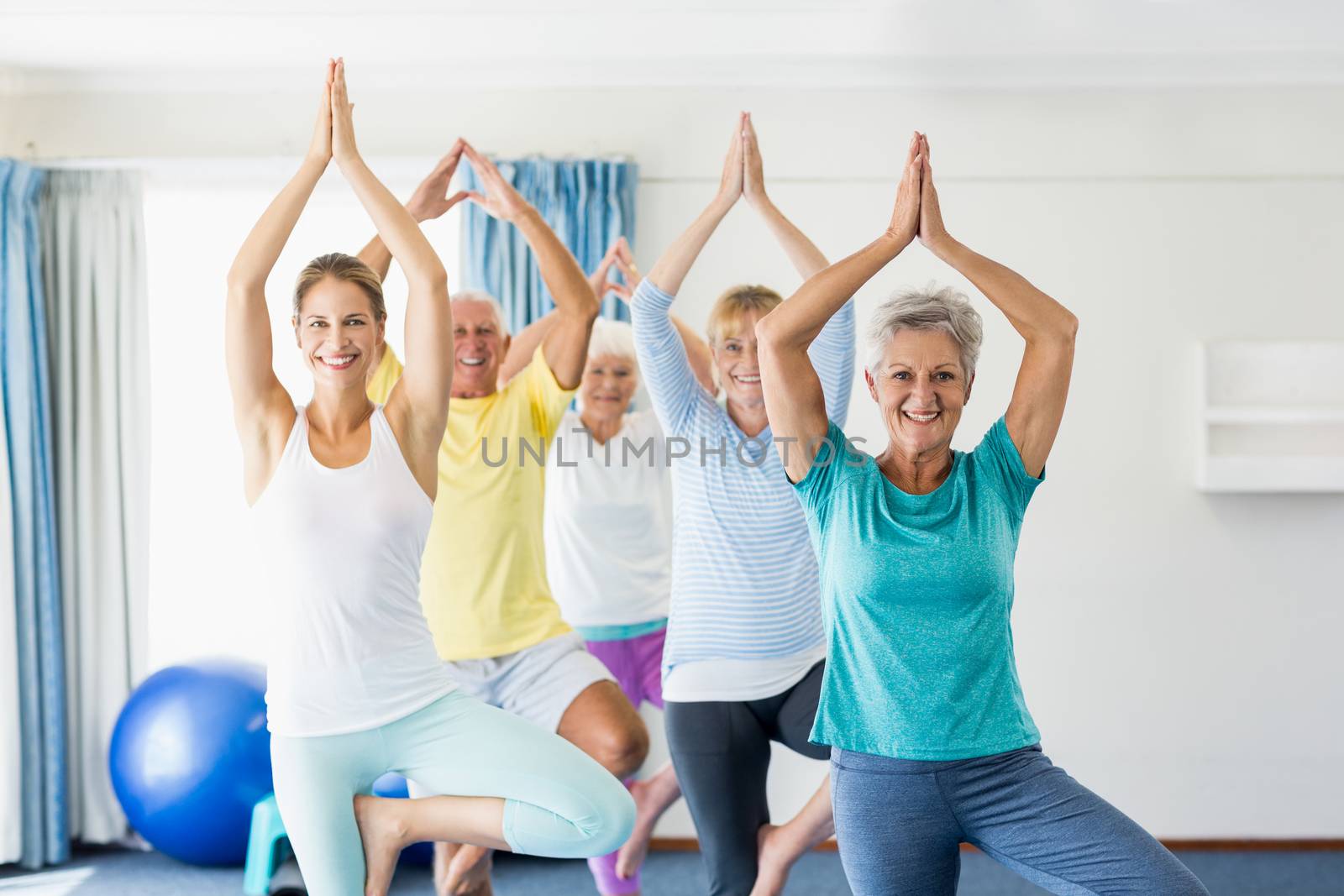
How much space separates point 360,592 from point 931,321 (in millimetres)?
1154

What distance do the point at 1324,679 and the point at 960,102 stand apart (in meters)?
2.60

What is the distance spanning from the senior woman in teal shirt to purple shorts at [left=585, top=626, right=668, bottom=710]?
62.7 inches

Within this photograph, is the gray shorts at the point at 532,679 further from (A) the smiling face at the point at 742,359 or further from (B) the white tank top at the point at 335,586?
(A) the smiling face at the point at 742,359

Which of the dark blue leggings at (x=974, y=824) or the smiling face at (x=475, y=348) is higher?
the smiling face at (x=475, y=348)

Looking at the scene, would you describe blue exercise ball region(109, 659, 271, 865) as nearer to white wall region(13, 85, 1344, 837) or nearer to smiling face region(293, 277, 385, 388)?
white wall region(13, 85, 1344, 837)

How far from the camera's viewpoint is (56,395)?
464 cm

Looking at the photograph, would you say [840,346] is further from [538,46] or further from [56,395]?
[56,395]

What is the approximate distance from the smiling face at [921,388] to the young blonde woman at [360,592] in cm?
84

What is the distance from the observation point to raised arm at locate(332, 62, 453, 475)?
2295 mm

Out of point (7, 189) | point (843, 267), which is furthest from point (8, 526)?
point (843, 267)

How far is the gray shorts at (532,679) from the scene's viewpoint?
2965 mm

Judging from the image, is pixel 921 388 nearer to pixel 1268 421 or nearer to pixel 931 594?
pixel 931 594

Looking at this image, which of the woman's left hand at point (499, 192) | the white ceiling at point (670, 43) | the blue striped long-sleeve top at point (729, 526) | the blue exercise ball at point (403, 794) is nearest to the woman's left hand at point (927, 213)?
the blue striped long-sleeve top at point (729, 526)

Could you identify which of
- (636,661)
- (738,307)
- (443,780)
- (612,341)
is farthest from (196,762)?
(738,307)
